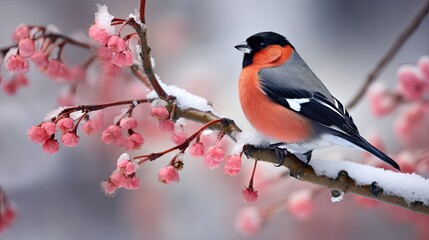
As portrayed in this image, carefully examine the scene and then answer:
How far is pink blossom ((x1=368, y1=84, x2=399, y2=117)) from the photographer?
80cm

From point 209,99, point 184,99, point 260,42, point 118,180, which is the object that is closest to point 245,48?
point 260,42

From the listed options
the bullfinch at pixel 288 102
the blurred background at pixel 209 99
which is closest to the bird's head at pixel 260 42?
the bullfinch at pixel 288 102

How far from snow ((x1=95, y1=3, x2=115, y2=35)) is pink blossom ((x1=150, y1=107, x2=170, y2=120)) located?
0.23 ft

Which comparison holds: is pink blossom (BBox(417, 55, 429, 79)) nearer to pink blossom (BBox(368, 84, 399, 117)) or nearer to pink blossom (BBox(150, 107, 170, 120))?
pink blossom (BBox(368, 84, 399, 117))

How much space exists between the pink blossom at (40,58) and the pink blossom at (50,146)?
0.14m

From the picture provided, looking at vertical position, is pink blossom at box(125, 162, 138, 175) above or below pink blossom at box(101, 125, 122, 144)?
below

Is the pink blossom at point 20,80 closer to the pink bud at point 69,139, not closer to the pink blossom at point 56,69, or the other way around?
the pink blossom at point 56,69

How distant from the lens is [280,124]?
59 cm

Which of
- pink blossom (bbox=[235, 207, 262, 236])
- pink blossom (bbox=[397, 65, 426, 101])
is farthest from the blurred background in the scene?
pink blossom (bbox=[397, 65, 426, 101])

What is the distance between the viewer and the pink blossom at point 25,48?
0.55 meters

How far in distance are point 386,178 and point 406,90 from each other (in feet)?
0.92

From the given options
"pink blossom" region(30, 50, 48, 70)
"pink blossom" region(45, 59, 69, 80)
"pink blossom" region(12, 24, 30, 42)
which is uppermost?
"pink blossom" region(12, 24, 30, 42)

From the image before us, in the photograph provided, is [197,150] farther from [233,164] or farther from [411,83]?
[411,83]

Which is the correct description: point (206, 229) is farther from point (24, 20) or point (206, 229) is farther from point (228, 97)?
point (24, 20)
